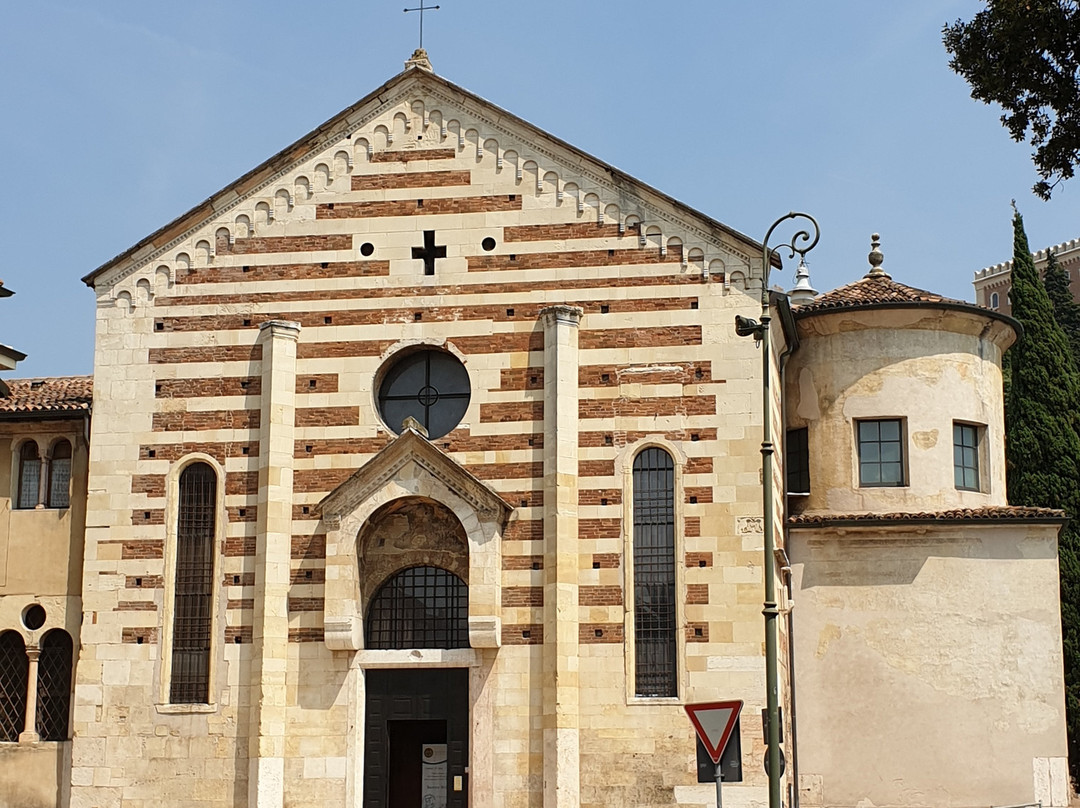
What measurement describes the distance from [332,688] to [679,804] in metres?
5.64

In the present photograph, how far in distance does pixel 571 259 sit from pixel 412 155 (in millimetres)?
3311

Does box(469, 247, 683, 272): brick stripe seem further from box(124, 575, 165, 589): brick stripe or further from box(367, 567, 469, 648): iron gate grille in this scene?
box(124, 575, 165, 589): brick stripe

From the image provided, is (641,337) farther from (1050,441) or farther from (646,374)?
(1050,441)

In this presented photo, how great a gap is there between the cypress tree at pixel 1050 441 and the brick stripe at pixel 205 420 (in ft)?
53.4

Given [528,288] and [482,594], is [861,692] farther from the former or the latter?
[528,288]

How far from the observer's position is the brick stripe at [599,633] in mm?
24156

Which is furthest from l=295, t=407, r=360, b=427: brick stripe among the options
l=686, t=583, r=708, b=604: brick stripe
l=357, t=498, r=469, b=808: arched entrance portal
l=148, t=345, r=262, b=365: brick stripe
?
l=686, t=583, r=708, b=604: brick stripe

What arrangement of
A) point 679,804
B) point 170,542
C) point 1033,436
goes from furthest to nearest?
1. point 1033,436
2. point 170,542
3. point 679,804

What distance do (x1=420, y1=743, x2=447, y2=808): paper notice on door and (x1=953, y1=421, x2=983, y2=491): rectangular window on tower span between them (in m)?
10.6

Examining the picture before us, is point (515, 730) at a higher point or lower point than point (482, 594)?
lower

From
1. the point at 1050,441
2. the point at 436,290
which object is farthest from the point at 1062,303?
the point at 436,290

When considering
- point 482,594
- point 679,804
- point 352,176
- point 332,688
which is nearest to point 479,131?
point 352,176

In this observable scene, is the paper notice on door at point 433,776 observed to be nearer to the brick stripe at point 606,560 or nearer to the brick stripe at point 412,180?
the brick stripe at point 606,560

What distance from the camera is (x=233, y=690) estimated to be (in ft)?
81.1
